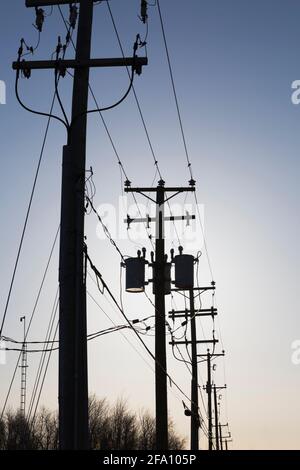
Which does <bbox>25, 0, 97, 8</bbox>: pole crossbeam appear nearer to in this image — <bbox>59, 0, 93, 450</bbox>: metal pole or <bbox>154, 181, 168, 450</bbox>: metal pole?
<bbox>59, 0, 93, 450</bbox>: metal pole

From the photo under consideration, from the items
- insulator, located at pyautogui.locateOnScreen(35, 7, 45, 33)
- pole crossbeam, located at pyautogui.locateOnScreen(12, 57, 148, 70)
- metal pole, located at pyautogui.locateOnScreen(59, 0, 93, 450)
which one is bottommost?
metal pole, located at pyautogui.locateOnScreen(59, 0, 93, 450)

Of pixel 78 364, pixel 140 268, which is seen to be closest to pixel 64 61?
pixel 78 364

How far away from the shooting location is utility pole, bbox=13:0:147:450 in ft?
31.6

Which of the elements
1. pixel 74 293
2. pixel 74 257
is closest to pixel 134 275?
pixel 74 257

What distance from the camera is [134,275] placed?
19.6 meters

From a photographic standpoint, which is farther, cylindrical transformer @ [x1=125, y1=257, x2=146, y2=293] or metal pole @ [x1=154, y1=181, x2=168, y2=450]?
cylindrical transformer @ [x1=125, y1=257, x2=146, y2=293]

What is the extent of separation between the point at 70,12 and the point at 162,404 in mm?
10378

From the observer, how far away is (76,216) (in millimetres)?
10500

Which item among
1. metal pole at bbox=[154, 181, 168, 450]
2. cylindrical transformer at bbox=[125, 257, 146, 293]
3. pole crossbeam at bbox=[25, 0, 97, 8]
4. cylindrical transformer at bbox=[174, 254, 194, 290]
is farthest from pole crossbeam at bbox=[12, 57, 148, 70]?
→ cylindrical transformer at bbox=[174, 254, 194, 290]

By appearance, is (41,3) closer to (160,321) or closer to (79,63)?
(79,63)

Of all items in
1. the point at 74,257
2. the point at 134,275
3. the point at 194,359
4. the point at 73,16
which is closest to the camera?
the point at 74,257

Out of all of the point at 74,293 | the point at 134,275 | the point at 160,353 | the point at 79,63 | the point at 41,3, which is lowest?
the point at 74,293

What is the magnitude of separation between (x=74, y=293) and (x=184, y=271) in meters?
10.7

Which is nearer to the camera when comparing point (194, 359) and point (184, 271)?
point (184, 271)
